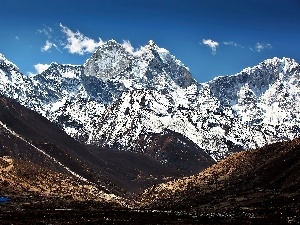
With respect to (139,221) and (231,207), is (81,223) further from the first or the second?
(231,207)

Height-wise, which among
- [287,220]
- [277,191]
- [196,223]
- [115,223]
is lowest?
[115,223]

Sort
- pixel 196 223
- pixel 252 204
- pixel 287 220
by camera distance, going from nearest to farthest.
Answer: pixel 287 220 → pixel 196 223 → pixel 252 204

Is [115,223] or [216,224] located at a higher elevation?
[216,224]

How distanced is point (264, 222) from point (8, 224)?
195 feet

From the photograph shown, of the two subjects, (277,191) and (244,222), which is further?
(277,191)

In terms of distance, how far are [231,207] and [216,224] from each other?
60.7 m

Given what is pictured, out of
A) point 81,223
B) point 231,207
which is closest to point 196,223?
point 81,223

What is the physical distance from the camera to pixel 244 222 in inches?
4766

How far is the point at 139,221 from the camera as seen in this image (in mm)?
137750

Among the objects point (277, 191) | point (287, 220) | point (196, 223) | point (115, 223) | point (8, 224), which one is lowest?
point (8, 224)

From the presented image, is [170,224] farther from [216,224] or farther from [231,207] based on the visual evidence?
[231,207]

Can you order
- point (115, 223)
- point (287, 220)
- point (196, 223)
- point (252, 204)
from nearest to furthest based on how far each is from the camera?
point (287, 220) < point (196, 223) < point (115, 223) < point (252, 204)

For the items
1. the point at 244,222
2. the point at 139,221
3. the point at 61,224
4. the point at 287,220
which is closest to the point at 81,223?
the point at 61,224

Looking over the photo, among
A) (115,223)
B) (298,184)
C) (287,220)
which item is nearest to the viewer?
(287,220)
